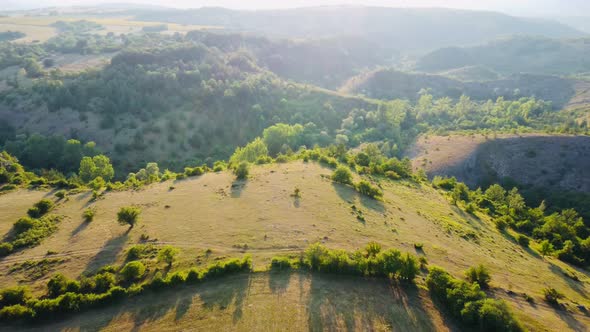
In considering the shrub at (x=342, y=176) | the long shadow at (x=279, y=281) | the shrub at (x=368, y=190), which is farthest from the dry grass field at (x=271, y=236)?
the shrub at (x=368, y=190)

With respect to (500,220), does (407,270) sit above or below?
above

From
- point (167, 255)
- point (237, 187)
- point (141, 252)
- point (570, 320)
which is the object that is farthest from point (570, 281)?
point (141, 252)

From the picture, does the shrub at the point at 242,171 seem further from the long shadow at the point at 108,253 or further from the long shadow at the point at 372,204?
the long shadow at the point at 108,253

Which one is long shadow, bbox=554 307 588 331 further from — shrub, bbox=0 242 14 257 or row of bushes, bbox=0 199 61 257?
shrub, bbox=0 242 14 257

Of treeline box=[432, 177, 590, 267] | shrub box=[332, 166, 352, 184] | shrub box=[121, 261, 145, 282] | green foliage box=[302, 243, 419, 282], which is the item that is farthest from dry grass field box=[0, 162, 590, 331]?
shrub box=[121, 261, 145, 282]

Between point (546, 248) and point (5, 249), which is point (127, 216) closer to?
point (5, 249)

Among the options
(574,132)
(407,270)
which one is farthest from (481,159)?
(407,270)

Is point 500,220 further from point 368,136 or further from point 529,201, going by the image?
point 368,136

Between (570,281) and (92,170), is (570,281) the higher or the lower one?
the higher one
